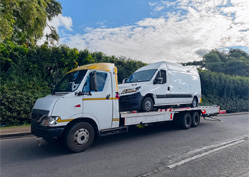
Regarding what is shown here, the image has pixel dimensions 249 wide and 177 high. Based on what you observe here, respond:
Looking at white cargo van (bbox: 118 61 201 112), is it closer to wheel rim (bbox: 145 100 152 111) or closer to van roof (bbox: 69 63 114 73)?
wheel rim (bbox: 145 100 152 111)

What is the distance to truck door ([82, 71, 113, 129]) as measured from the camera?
484 centimetres

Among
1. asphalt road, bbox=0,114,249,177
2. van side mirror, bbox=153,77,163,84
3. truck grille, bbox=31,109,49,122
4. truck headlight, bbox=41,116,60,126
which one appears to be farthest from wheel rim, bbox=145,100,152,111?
truck grille, bbox=31,109,49,122

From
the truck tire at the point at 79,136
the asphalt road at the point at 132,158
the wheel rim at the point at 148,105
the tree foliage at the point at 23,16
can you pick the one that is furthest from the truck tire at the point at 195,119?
the tree foliage at the point at 23,16

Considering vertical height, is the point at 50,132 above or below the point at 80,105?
below

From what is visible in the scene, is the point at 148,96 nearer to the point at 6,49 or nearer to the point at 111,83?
the point at 111,83

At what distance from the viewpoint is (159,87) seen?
Answer: 23.2 ft

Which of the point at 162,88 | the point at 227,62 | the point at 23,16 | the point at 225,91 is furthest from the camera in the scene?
the point at 227,62

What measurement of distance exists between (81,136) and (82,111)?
2.22 ft

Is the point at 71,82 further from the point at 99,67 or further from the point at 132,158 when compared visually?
the point at 132,158

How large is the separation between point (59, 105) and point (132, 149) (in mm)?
2395

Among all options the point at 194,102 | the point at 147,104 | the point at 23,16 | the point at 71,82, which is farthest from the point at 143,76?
the point at 23,16

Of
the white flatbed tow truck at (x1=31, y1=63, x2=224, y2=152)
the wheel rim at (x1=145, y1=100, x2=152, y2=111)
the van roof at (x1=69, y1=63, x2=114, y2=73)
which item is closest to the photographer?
the white flatbed tow truck at (x1=31, y1=63, x2=224, y2=152)

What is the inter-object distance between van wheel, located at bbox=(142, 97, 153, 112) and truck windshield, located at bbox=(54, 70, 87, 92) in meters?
2.51

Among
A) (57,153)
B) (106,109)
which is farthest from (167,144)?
(57,153)
